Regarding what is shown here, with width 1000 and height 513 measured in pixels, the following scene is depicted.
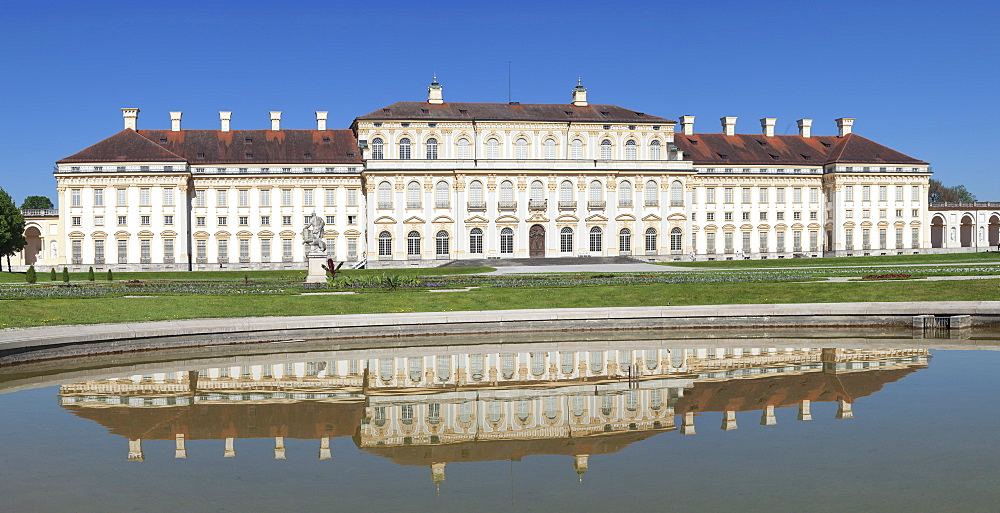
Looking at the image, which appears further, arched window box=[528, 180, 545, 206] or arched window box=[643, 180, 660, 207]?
arched window box=[643, 180, 660, 207]

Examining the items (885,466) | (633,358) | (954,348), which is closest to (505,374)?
(633,358)

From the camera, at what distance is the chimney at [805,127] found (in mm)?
86000

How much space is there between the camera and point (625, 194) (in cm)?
7650

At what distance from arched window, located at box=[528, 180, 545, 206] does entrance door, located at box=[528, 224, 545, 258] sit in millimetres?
2286

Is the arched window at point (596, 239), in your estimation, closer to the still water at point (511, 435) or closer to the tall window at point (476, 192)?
the tall window at point (476, 192)

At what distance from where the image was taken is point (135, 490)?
10.7 m

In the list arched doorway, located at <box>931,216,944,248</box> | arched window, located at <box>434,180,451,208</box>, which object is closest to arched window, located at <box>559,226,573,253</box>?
arched window, located at <box>434,180,451,208</box>

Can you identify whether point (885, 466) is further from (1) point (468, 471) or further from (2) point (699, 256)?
(2) point (699, 256)

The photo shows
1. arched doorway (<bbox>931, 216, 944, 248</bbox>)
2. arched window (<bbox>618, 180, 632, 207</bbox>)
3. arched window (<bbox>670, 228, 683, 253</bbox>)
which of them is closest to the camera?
arched window (<bbox>618, 180, 632, 207</bbox>)

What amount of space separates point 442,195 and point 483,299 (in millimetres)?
42125

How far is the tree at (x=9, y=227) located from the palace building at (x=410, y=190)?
2.90 metres

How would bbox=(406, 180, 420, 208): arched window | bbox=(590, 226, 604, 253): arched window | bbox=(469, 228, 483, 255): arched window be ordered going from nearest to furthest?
1. bbox=(406, 180, 420, 208): arched window
2. bbox=(469, 228, 483, 255): arched window
3. bbox=(590, 226, 604, 253): arched window

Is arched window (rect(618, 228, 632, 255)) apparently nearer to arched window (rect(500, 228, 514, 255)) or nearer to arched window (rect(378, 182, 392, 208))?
arched window (rect(500, 228, 514, 255))

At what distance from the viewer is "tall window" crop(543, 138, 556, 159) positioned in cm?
7519
